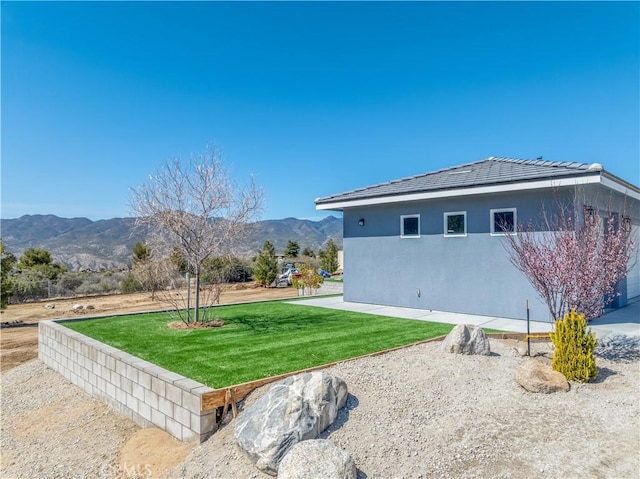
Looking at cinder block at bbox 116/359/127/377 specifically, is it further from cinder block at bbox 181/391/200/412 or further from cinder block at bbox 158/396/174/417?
cinder block at bbox 181/391/200/412

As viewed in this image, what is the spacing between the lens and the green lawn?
544cm

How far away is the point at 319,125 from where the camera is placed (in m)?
23.6

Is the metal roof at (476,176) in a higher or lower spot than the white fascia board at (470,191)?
higher

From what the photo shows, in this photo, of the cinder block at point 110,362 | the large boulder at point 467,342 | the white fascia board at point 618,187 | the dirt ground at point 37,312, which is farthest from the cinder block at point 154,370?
the white fascia board at point 618,187

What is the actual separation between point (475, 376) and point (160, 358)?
4.78m

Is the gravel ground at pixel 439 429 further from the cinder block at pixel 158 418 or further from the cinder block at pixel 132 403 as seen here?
the cinder block at pixel 158 418

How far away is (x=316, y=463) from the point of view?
314 cm

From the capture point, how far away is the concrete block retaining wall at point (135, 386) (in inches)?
173

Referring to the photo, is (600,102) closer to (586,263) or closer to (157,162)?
(586,263)

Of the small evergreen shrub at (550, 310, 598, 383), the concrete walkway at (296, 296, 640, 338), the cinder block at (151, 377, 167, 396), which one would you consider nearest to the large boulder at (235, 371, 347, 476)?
the cinder block at (151, 377, 167, 396)

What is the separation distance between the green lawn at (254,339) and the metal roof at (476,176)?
12.0 feet

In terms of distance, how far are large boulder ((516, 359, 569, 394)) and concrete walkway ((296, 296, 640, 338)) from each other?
9.91 feet

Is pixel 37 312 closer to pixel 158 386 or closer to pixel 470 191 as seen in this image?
pixel 158 386

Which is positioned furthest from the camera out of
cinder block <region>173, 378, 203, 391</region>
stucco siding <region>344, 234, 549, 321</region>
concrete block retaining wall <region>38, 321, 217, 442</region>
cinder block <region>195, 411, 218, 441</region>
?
stucco siding <region>344, 234, 549, 321</region>
